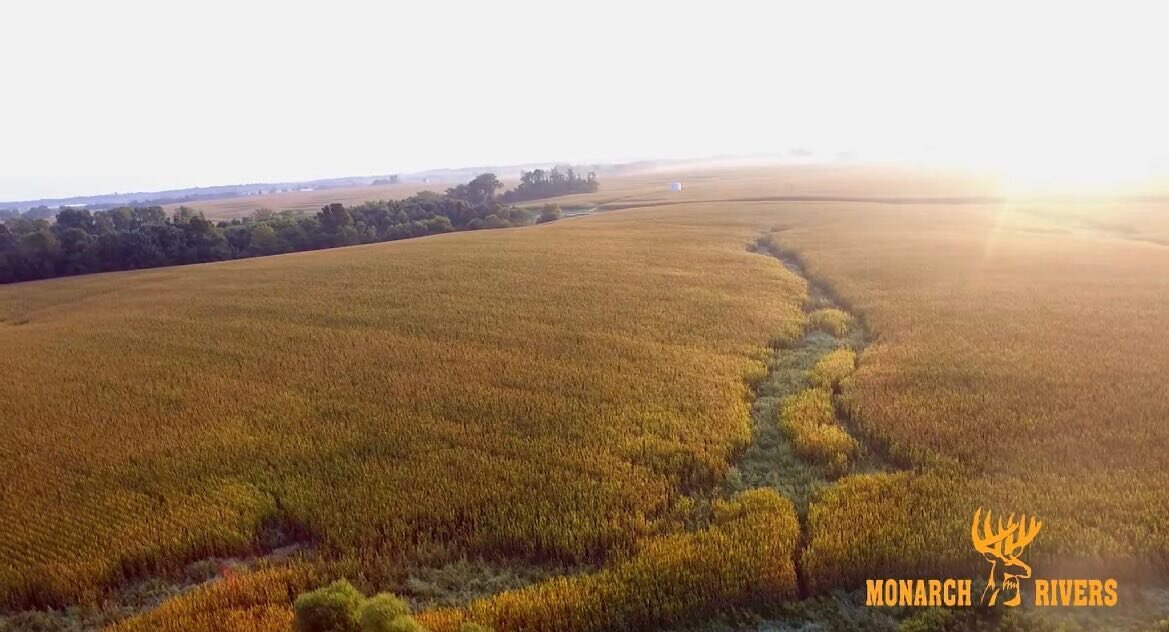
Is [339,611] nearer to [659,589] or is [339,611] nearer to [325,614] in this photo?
[325,614]

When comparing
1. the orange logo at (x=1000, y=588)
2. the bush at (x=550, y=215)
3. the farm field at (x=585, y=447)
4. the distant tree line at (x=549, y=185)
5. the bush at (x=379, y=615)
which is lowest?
→ the orange logo at (x=1000, y=588)

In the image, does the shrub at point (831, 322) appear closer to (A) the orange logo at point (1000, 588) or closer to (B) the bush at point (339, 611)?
(A) the orange logo at point (1000, 588)

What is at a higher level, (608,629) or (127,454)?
(127,454)

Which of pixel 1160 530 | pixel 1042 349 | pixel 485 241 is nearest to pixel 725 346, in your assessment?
pixel 1042 349

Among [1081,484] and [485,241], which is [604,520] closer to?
[1081,484]

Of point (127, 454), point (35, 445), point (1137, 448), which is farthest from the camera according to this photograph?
point (35, 445)

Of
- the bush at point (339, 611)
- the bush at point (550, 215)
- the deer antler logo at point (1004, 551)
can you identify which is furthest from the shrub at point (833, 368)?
the bush at point (550, 215)
